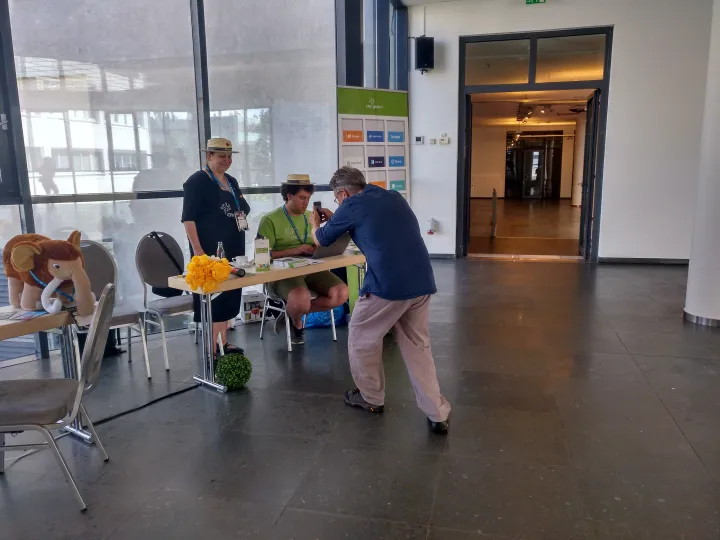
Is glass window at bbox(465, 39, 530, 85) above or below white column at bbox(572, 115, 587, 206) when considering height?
above

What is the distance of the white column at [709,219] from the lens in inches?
178

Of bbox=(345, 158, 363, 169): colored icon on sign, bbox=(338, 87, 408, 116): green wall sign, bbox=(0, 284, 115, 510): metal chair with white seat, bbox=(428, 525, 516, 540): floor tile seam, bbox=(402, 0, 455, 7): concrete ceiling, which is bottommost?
bbox=(428, 525, 516, 540): floor tile seam

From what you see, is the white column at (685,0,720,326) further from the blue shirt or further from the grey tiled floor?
the blue shirt

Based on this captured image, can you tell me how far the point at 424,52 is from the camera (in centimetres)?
757

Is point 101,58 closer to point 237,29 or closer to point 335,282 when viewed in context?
point 237,29

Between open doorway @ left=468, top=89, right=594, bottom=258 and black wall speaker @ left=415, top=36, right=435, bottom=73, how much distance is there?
0.88 metres

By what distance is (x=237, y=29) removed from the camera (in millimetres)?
5270

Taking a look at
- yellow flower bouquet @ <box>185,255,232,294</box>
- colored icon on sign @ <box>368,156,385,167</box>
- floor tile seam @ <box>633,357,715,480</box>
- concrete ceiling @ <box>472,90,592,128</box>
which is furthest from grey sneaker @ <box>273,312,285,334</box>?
concrete ceiling @ <box>472,90,592,128</box>

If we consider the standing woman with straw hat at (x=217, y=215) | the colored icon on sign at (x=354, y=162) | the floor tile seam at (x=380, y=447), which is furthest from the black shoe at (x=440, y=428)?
the colored icon on sign at (x=354, y=162)

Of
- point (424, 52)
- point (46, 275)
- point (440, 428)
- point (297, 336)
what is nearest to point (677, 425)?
→ point (440, 428)

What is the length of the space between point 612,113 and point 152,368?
253 inches

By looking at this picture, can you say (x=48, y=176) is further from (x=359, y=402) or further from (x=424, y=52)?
(x=424, y=52)

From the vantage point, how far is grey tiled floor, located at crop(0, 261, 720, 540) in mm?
2207

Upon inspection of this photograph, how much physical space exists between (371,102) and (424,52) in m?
1.32
